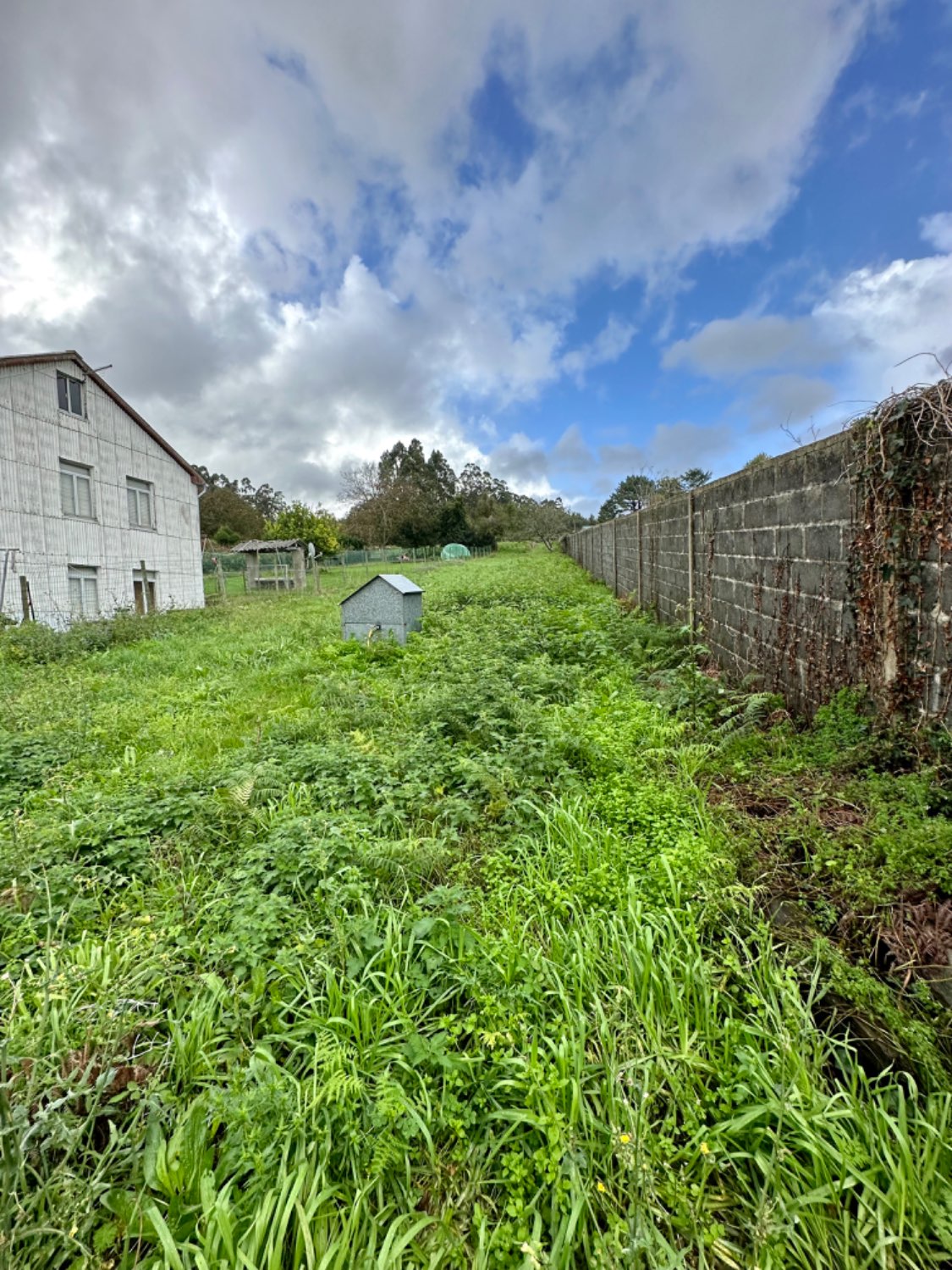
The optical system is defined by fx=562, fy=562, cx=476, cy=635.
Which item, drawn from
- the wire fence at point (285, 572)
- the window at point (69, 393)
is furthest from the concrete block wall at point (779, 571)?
the window at point (69, 393)

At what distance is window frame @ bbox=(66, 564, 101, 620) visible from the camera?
1394cm

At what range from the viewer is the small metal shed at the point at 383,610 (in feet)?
24.2

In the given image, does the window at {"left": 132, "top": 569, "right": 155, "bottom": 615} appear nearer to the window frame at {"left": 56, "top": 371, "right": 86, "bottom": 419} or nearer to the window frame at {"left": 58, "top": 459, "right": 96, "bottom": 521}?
the window frame at {"left": 58, "top": 459, "right": 96, "bottom": 521}

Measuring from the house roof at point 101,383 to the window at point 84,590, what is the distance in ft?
15.2

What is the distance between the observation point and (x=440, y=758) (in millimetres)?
3520

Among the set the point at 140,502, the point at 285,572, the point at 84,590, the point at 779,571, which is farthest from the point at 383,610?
the point at 285,572

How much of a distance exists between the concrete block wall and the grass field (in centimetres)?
39

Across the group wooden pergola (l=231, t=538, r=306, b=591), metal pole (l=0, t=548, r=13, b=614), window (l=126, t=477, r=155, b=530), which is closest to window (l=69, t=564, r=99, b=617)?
metal pole (l=0, t=548, r=13, b=614)

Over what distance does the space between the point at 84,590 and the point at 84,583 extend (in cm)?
18

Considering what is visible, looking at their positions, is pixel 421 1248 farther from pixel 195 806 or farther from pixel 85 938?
pixel 195 806

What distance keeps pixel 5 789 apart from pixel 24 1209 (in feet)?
9.26

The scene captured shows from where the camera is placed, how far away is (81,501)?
1457 cm

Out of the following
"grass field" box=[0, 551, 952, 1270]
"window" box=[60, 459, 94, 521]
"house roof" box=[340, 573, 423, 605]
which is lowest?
"grass field" box=[0, 551, 952, 1270]

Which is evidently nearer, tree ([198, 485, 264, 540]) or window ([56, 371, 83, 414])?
window ([56, 371, 83, 414])
